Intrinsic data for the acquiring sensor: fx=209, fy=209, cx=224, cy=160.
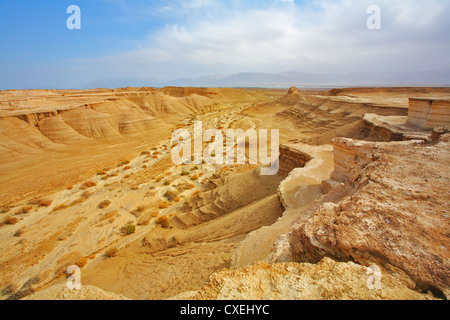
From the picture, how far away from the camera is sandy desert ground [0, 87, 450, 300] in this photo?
7.55ft

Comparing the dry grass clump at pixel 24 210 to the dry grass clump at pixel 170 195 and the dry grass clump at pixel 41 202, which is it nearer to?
the dry grass clump at pixel 41 202

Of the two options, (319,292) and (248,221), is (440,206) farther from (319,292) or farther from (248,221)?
(248,221)

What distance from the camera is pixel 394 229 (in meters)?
2.63

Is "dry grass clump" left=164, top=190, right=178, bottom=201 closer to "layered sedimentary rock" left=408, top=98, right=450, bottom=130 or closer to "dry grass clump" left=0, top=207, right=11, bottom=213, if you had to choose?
"dry grass clump" left=0, top=207, right=11, bottom=213

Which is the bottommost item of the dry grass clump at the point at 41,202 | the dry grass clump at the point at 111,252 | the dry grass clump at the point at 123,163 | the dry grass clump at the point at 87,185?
the dry grass clump at the point at 111,252

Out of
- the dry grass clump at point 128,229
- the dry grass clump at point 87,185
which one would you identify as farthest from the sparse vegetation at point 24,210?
the dry grass clump at point 128,229

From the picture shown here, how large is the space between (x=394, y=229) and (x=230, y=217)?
6.28 metres

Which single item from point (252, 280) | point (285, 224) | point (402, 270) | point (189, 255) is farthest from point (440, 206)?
point (189, 255)

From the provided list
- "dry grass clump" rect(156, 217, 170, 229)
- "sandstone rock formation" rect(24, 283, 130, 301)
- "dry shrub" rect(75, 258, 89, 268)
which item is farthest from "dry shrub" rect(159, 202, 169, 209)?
"sandstone rock formation" rect(24, 283, 130, 301)

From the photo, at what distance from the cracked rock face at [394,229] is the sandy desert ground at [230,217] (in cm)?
1

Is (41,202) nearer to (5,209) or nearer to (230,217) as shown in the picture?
(5,209)

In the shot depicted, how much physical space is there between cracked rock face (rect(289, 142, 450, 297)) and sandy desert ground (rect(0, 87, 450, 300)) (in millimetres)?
14

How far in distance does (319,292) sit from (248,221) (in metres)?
5.82

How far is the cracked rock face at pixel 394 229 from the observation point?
2252 mm
